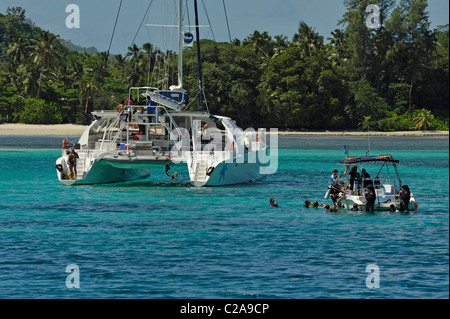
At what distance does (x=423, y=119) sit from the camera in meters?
97.2

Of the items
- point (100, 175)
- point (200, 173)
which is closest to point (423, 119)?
point (100, 175)

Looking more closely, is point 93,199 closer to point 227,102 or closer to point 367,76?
point 227,102

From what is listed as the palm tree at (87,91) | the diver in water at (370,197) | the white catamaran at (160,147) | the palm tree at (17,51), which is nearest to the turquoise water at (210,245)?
the diver in water at (370,197)

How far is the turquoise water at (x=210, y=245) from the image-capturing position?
14078 millimetres

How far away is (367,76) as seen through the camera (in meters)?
102

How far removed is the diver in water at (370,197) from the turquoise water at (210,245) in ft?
1.19

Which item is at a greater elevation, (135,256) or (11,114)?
(11,114)

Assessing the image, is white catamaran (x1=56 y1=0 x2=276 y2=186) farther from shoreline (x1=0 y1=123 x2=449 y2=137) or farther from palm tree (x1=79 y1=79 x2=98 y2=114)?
palm tree (x1=79 y1=79 x2=98 y2=114)

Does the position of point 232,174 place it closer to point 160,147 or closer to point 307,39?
point 160,147

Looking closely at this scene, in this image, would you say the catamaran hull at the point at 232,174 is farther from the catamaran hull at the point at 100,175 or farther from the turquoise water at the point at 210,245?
the catamaran hull at the point at 100,175

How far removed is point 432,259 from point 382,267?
4.80 feet

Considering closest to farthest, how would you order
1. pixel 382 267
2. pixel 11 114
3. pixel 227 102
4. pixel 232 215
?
pixel 382 267, pixel 232 215, pixel 227 102, pixel 11 114
